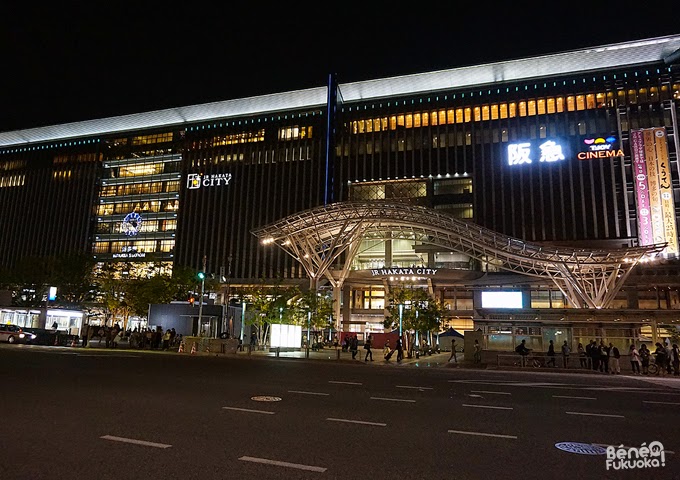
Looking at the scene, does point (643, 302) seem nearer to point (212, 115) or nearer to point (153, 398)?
point (153, 398)

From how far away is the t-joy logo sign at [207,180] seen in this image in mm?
82438

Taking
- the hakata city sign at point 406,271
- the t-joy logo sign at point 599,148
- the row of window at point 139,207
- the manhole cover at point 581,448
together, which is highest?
the t-joy logo sign at point 599,148

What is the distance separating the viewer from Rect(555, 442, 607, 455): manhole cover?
24.1 feet

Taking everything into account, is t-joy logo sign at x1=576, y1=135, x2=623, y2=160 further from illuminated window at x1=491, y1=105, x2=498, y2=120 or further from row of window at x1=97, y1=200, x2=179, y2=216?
row of window at x1=97, y1=200, x2=179, y2=216

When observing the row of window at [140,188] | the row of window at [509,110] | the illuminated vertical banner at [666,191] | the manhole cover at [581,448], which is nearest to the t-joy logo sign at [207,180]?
the row of window at [140,188]

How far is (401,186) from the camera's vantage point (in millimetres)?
74750

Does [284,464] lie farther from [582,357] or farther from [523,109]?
[523,109]

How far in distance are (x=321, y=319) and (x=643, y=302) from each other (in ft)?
136

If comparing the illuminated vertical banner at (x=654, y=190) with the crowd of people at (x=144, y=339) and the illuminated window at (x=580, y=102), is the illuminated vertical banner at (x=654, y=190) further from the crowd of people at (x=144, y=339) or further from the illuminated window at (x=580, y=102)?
the crowd of people at (x=144, y=339)

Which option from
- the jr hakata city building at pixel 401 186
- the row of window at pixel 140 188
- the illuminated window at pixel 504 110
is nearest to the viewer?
the jr hakata city building at pixel 401 186

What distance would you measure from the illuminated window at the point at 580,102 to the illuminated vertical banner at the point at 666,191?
9428 millimetres

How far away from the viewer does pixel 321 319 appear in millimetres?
48750

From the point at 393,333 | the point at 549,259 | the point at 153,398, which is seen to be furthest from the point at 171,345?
the point at 549,259

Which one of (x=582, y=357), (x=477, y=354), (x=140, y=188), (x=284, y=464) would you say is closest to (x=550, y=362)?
(x=582, y=357)
